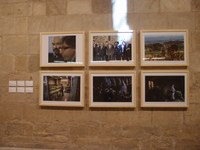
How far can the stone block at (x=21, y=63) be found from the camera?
312cm

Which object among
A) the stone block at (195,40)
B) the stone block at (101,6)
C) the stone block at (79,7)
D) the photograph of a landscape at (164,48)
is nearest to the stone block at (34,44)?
the stone block at (79,7)

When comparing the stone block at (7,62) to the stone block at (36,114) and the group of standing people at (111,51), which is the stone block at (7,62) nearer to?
the stone block at (36,114)

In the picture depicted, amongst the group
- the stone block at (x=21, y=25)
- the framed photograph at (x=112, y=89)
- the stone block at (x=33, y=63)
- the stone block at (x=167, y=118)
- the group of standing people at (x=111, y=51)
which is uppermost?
the stone block at (x=21, y=25)

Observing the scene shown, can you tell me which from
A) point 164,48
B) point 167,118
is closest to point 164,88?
point 167,118

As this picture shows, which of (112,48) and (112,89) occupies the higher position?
(112,48)

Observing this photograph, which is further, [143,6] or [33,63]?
[33,63]

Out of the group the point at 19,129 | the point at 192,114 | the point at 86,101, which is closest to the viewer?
the point at 192,114

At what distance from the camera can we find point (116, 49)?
2.94 m

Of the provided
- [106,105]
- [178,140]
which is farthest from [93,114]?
[178,140]

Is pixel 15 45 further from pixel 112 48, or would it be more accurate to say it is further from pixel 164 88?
pixel 164 88

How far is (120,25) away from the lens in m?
2.97

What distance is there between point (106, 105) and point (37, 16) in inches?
55.6

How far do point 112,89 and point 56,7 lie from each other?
4.07 ft

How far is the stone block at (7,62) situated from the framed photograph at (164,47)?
1.64 metres
